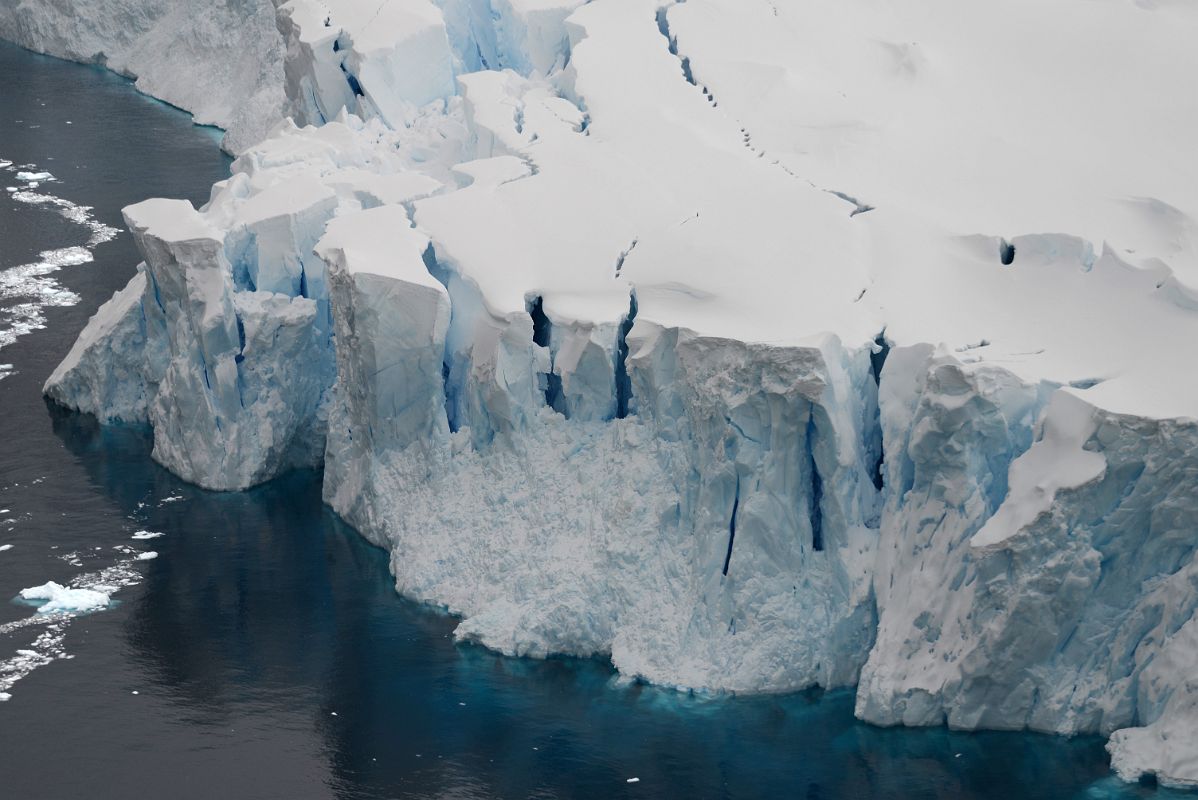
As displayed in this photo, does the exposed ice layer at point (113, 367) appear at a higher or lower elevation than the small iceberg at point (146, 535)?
higher

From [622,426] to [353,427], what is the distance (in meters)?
3.57

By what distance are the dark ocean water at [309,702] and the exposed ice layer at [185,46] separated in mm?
14734

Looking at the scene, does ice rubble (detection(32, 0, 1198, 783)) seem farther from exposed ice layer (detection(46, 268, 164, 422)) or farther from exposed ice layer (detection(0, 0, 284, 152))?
exposed ice layer (detection(0, 0, 284, 152))

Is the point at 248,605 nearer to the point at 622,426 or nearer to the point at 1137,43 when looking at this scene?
the point at 622,426

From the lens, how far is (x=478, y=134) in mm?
22609

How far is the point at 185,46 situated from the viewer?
38.4 meters

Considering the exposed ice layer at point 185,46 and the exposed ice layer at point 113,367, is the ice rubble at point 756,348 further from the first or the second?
the exposed ice layer at point 185,46

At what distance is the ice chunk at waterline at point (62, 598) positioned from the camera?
1881 centimetres

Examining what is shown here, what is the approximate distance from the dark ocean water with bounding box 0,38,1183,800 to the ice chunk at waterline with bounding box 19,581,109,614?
0.19 metres

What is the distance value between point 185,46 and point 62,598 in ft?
72.5

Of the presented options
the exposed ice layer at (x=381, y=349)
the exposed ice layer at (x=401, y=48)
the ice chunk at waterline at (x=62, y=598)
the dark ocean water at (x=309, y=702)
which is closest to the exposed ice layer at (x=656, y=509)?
the exposed ice layer at (x=381, y=349)

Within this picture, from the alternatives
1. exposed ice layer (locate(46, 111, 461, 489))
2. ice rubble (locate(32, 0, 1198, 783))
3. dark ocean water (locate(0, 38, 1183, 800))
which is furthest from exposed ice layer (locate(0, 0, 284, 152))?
dark ocean water (locate(0, 38, 1183, 800))

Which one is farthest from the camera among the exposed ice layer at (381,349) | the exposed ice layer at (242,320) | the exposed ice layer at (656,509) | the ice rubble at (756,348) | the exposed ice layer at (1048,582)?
the exposed ice layer at (242,320)

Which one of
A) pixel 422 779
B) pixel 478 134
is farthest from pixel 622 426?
pixel 478 134
